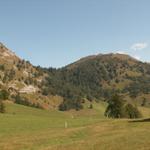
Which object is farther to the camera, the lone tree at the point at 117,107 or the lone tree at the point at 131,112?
the lone tree at the point at 131,112

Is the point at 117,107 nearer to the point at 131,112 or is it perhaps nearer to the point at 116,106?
the point at 116,106

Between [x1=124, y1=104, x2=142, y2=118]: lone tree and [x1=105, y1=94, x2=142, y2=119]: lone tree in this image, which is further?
[x1=124, y1=104, x2=142, y2=118]: lone tree

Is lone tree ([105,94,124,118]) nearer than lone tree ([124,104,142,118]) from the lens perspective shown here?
Yes

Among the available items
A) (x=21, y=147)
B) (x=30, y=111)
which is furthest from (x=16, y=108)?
(x=21, y=147)

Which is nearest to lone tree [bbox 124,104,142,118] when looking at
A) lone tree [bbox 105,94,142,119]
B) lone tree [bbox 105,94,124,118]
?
lone tree [bbox 105,94,142,119]

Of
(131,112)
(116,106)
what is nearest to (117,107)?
(116,106)

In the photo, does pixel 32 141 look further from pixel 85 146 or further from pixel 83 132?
pixel 83 132

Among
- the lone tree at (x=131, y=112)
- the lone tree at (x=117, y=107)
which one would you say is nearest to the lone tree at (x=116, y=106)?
the lone tree at (x=117, y=107)

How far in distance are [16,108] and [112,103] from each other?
64.8m

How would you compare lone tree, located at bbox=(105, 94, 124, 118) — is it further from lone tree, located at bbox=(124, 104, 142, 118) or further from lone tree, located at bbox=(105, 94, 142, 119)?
lone tree, located at bbox=(124, 104, 142, 118)

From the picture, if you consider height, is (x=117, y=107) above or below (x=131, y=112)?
above

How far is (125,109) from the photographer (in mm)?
133000

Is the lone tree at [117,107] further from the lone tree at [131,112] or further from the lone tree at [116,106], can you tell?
the lone tree at [131,112]

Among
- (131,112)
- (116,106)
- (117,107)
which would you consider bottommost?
(131,112)
